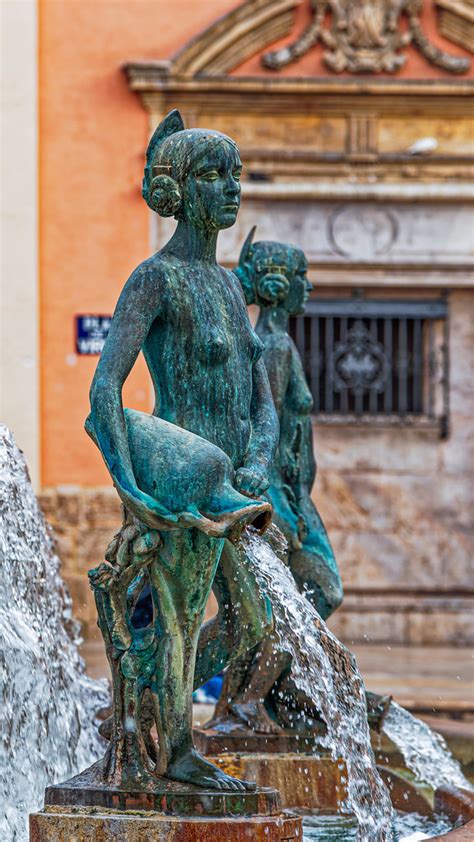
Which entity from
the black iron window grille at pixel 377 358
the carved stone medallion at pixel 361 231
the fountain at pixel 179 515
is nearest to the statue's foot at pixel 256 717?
the fountain at pixel 179 515

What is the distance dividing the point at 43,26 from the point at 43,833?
1150 cm

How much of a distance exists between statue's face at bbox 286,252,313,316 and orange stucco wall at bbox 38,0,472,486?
26.5 ft

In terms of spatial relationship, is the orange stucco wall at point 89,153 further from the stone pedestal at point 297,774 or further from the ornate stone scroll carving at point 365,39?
the stone pedestal at point 297,774

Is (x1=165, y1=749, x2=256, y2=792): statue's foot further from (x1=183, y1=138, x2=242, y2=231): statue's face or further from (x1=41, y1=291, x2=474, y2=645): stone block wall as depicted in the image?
(x1=41, y1=291, x2=474, y2=645): stone block wall

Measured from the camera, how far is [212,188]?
4.61 meters

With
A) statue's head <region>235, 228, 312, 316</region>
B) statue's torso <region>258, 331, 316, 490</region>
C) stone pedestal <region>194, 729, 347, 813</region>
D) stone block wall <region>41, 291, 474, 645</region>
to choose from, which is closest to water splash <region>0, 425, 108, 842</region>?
stone pedestal <region>194, 729, 347, 813</region>

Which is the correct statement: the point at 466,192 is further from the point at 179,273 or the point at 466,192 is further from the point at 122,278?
the point at 179,273

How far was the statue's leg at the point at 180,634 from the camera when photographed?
4.38 metres

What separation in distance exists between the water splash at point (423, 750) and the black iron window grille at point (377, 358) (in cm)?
783

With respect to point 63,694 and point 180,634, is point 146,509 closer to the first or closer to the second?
point 180,634

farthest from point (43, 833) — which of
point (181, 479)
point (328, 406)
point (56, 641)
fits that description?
point (328, 406)

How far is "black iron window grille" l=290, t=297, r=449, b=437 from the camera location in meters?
14.8

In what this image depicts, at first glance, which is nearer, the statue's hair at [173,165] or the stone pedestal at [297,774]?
the statue's hair at [173,165]

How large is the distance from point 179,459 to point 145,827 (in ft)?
2.76
